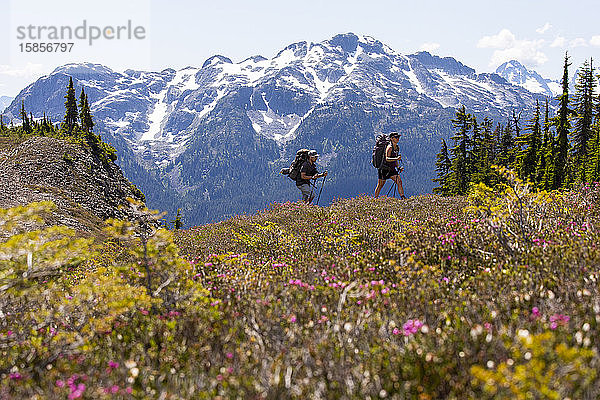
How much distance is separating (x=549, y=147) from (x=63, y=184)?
145 ft

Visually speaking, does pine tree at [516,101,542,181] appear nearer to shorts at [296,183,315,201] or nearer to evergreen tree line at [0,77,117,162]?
shorts at [296,183,315,201]

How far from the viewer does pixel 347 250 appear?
7.00 meters

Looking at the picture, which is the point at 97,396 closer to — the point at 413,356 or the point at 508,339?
the point at 413,356

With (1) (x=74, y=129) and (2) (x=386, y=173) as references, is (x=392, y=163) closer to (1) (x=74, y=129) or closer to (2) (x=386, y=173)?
(2) (x=386, y=173)

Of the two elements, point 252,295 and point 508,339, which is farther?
point 252,295

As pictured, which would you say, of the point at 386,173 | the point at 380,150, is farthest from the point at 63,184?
the point at 386,173

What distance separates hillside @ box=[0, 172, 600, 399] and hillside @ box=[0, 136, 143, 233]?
63.0 ft

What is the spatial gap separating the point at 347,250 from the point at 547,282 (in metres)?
3.38

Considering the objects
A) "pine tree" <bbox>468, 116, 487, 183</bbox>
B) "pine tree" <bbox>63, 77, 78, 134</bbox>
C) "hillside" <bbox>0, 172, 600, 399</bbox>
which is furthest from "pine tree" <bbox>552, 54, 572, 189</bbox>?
"pine tree" <bbox>63, 77, 78, 134</bbox>

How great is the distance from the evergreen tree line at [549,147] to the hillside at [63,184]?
27.2 metres

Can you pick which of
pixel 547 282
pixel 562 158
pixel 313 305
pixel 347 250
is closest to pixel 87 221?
pixel 347 250

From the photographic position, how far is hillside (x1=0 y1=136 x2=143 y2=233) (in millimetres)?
25984

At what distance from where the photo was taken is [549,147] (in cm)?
3666

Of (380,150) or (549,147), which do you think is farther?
(549,147)
